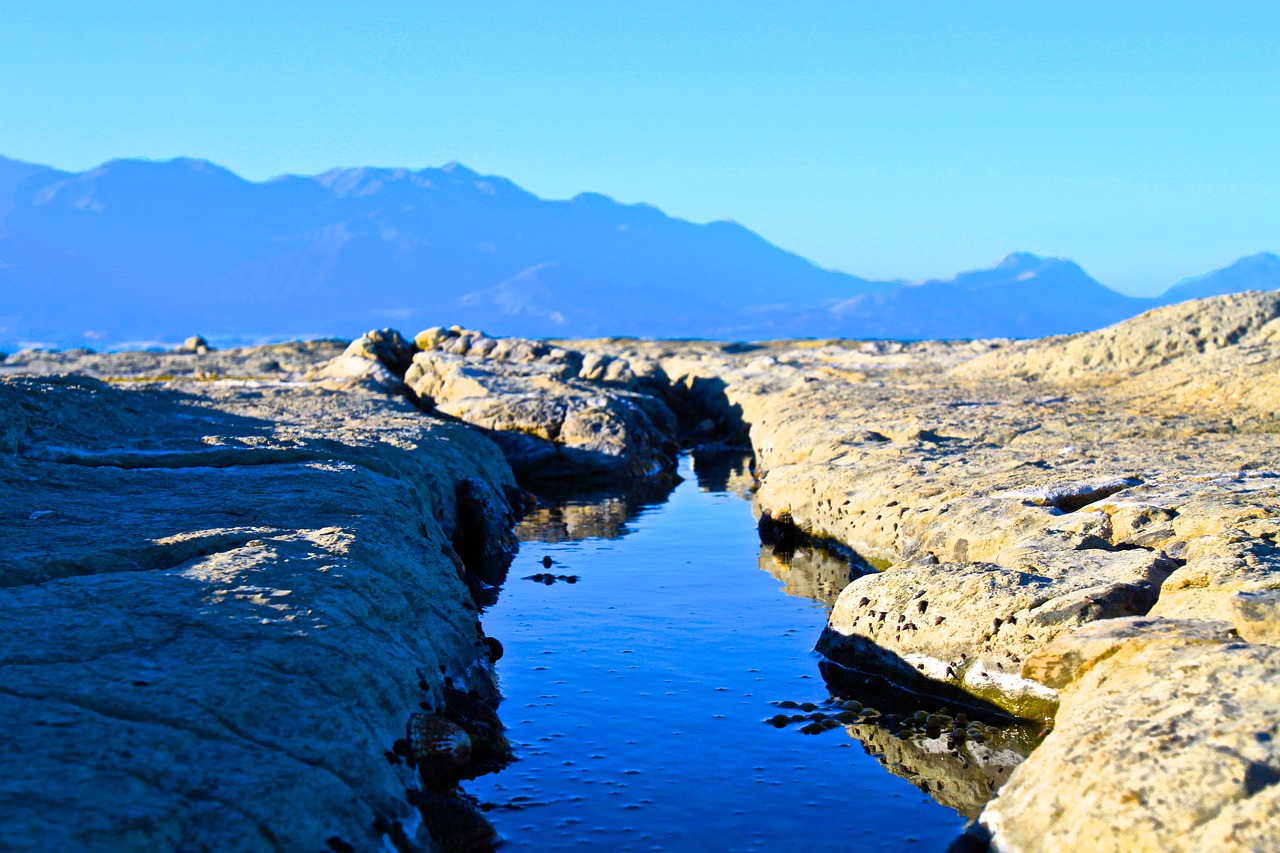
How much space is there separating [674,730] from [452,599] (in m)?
2.25

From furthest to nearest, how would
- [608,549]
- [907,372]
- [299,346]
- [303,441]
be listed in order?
[299,346]
[907,372]
[608,549]
[303,441]

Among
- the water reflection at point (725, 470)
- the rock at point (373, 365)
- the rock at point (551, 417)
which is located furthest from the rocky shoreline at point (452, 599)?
the rock at point (373, 365)

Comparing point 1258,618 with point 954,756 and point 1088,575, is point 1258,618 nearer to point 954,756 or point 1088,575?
point 1088,575

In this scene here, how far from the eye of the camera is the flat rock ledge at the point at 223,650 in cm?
487

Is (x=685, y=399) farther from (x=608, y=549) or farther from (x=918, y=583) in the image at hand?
(x=918, y=583)

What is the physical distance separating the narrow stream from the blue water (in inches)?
0.6

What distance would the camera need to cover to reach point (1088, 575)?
Result: 28.7ft

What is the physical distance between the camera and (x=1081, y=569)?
8953mm

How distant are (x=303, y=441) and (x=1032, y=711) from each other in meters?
9.38

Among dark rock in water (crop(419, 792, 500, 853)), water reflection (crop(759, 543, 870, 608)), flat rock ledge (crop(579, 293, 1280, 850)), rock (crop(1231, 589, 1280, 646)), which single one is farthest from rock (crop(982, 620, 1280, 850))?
water reflection (crop(759, 543, 870, 608))

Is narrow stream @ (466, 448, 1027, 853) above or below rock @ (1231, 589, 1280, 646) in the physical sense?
below

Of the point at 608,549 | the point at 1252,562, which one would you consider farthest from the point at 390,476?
the point at 1252,562

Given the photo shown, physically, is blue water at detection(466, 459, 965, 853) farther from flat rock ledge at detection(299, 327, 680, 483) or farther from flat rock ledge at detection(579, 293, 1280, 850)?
flat rock ledge at detection(299, 327, 680, 483)

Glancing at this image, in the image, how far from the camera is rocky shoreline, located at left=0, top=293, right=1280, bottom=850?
5211 mm
